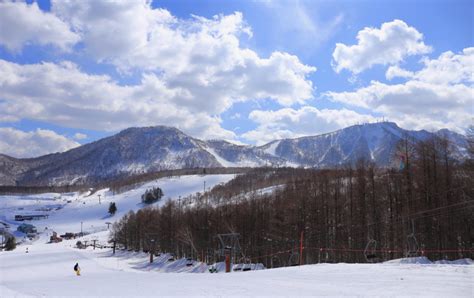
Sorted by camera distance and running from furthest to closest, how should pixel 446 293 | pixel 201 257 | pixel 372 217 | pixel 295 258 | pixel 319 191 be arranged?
pixel 201 257, pixel 319 191, pixel 295 258, pixel 372 217, pixel 446 293

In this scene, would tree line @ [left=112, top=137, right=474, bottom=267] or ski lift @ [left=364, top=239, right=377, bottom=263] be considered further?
tree line @ [left=112, top=137, right=474, bottom=267]

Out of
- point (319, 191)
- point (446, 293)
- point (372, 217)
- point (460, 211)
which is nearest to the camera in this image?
point (446, 293)

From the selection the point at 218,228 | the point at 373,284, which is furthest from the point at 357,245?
the point at 373,284

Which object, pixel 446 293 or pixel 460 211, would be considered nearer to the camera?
pixel 446 293

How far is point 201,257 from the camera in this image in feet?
300

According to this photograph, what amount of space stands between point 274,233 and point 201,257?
852 inches

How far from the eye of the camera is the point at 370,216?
62.8 meters

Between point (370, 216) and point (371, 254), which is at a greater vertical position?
point (370, 216)

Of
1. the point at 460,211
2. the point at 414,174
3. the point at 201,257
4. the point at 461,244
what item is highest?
the point at 414,174

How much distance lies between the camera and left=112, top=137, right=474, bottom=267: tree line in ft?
167

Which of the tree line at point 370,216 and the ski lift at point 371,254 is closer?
the ski lift at point 371,254

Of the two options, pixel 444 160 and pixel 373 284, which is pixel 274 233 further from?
pixel 373 284

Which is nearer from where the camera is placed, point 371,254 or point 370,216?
point 371,254

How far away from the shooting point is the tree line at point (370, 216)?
5075 cm
